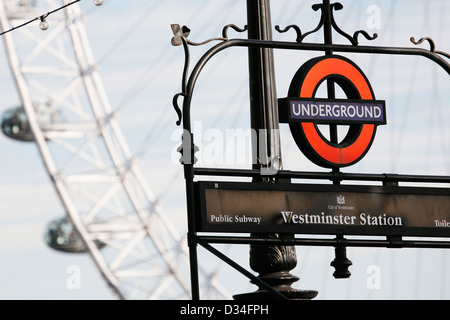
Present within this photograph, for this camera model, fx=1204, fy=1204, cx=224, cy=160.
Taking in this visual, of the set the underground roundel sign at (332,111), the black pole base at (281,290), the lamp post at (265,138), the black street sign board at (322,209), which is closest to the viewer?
the black street sign board at (322,209)

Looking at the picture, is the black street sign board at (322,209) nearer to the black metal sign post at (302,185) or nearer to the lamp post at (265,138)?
the black metal sign post at (302,185)

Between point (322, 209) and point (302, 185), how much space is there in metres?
0.43

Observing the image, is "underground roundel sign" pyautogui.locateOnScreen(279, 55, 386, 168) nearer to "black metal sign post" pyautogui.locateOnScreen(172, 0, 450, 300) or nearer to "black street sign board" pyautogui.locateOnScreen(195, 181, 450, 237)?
"black metal sign post" pyautogui.locateOnScreen(172, 0, 450, 300)

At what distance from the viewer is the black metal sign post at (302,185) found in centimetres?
1524

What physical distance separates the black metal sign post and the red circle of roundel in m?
0.01

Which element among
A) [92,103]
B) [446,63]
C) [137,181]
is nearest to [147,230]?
[137,181]

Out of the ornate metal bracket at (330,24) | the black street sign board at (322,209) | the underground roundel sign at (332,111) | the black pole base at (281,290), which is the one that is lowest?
the black pole base at (281,290)

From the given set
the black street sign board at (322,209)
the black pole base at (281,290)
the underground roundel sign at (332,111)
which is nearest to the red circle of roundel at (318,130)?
the underground roundel sign at (332,111)

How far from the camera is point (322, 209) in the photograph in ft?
52.4

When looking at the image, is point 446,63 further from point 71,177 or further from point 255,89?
point 71,177

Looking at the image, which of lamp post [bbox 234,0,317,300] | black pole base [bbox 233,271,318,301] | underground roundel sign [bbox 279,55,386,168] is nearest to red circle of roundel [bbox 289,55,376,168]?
underground roundel sign [bbox 279,55,386,168]

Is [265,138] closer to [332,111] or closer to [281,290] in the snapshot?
[332,111]

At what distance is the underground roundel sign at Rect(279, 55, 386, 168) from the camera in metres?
16.6

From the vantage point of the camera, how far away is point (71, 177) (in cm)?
5612
